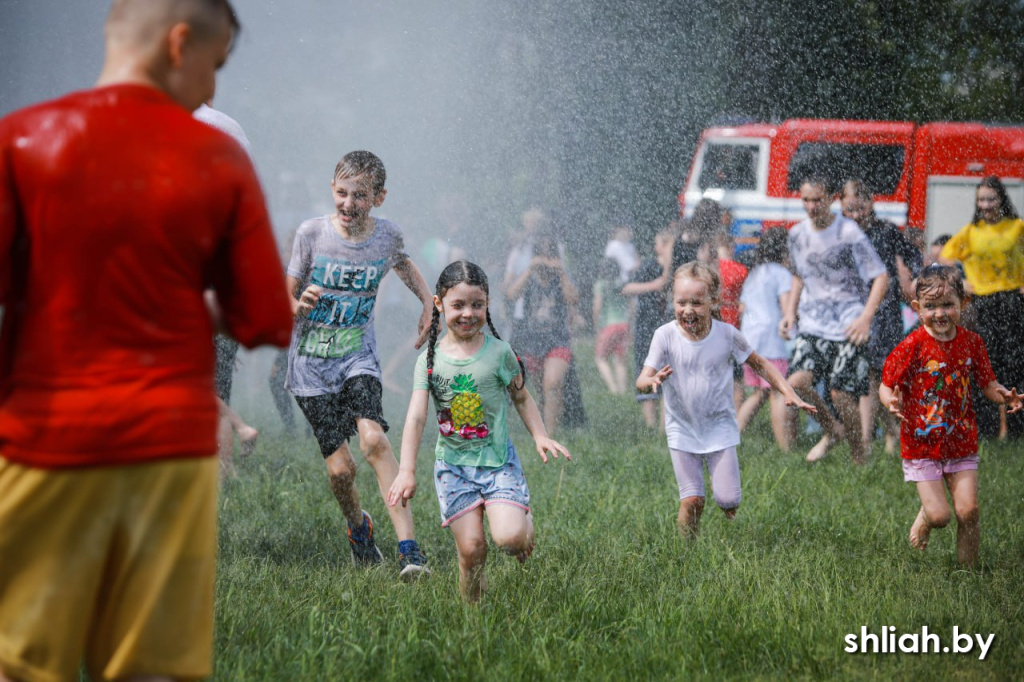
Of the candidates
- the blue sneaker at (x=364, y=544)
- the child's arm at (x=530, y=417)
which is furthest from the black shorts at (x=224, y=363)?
the child's arm at (x=530, y=417)

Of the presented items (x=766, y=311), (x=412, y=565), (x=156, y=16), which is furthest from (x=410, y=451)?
(x=766, y=311)

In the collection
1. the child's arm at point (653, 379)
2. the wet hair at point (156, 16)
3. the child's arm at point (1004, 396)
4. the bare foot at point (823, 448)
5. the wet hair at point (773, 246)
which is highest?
the wet hair at point (156, 16)

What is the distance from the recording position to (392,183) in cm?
1623

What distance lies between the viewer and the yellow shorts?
197 cm

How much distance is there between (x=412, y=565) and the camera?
451 cm

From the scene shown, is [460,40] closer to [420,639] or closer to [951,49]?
[951,49]

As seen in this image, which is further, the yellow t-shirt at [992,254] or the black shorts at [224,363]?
the yellow t-shirt at [992,254]

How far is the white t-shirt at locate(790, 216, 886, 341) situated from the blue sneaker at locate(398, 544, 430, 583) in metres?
3.84

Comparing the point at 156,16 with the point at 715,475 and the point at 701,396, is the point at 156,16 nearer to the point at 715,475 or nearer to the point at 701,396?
the point at 701,396

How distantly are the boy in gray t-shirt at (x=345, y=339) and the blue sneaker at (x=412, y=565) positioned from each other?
0.29 meters

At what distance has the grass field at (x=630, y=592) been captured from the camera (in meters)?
3.40

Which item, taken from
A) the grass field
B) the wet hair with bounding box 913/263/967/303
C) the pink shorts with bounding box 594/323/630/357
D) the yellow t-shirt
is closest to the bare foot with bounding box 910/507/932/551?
the grass field

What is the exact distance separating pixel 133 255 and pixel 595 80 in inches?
686

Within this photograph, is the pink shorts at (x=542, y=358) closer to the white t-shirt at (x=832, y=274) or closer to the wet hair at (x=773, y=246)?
the wet hair at (x=773, y=246)
